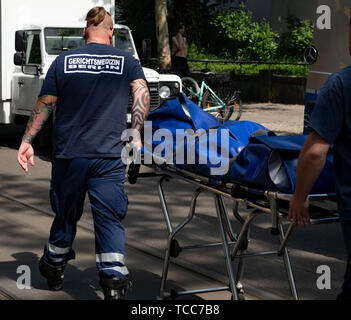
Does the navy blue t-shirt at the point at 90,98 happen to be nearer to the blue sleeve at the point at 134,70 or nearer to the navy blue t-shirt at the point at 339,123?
the blue sleeve at the point at 134,70

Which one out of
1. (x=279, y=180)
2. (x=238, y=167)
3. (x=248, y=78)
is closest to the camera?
(x=279, y=180)

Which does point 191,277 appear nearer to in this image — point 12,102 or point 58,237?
point 58,237

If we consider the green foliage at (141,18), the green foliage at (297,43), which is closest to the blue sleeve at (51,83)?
the green foliage at (297,43)

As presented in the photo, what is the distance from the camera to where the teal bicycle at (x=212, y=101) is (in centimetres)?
1577

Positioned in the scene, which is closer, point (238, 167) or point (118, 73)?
point (238, 167)

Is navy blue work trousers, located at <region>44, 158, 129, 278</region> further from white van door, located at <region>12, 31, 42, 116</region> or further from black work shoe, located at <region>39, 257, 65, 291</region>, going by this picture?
white van door, located at <region>12, 31, 42, 116</region>

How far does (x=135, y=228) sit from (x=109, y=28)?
2649mm

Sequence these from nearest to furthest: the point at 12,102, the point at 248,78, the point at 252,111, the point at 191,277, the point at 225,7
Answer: the point at 191,277, the point at 12,102, the point at 252,111, the point at 248,78, the point at 225,7

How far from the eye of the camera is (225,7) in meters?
34.2

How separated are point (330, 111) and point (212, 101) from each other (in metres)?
13.0

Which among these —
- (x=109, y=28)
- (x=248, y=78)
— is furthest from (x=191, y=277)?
(x=248, y=78)

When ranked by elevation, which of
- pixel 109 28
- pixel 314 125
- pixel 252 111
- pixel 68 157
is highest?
pixel 109 28

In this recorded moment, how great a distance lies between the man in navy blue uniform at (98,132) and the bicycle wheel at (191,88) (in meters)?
11.2

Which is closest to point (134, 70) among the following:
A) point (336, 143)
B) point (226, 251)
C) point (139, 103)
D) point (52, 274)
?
point (139, 103)
